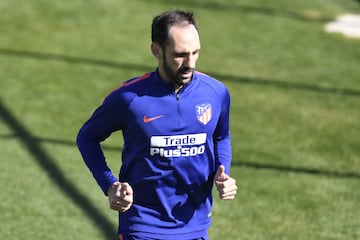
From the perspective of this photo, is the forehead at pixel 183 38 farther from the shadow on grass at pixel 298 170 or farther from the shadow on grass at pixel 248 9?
the shadow on grass at pixel 248 9

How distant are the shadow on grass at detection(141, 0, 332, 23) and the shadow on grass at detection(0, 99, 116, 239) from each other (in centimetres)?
479

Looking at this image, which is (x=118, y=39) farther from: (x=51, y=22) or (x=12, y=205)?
(x=12, y=205)

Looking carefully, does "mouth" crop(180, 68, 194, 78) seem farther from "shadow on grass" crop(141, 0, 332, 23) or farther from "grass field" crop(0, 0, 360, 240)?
"shadow on grass" crop(141, 0, 332, 23)

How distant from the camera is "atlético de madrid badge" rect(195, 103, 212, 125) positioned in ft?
14.8

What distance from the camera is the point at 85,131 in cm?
459

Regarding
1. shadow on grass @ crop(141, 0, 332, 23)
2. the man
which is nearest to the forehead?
the man

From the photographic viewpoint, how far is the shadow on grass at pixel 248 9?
44.5 feet

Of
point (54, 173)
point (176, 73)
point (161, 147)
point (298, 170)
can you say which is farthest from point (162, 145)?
point (298, 170)

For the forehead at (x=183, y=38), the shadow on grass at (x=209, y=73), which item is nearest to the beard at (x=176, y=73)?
the forehead at (x=183, y=38)

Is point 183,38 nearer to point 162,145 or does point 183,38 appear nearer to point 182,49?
point 182,49

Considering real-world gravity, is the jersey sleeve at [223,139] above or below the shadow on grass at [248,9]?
above

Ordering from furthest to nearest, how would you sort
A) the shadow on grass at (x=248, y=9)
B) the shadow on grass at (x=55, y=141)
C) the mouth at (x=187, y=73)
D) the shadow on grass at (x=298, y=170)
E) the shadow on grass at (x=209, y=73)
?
the shadow on grass at (x=248, y=9), the shadow on grass at (x=209, y=73), the shadow on grass at (x=55, y=141), the shadow on grass at (x=298, y=170), the mouth at (x=187, y=73)

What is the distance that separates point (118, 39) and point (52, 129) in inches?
137

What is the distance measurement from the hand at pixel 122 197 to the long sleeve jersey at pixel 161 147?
0.23m
